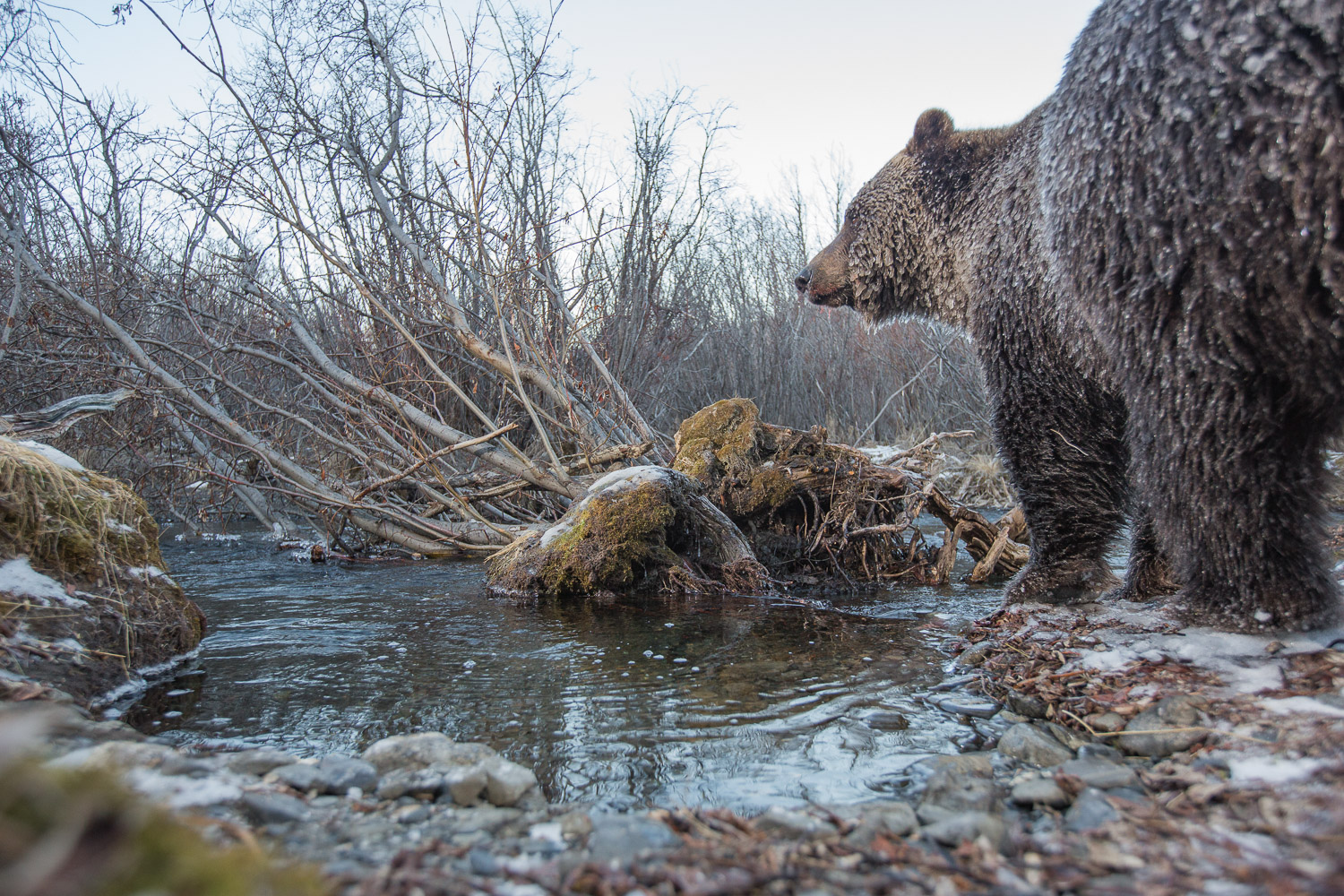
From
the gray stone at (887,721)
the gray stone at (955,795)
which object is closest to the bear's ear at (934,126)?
the gray stone at (887,721)

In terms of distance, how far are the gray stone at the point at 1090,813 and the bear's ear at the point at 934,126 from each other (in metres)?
3.45

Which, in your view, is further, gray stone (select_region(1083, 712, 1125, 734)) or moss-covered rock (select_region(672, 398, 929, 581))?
moss-covered rock (select_region(672, 398, 929, 581))

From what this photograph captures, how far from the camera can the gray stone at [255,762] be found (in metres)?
1.97

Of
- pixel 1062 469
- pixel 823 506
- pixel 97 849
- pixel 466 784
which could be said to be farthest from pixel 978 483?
pixel 97 849

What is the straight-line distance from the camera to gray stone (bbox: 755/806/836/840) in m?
1.69

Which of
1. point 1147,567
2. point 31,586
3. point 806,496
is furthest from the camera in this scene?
point 806,496

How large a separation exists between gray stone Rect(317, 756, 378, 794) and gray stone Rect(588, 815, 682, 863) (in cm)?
59

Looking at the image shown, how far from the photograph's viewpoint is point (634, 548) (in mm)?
5172

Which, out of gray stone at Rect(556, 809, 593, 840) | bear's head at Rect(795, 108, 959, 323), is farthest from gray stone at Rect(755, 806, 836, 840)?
bear's head at Rect(795, 108, 959, 323)

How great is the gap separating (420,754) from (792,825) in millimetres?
953

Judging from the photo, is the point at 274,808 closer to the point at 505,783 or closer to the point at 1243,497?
the point at 505,783

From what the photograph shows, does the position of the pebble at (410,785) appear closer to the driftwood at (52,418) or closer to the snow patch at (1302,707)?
the snow patch at (1302,707)

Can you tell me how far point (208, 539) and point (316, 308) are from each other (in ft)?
8.63

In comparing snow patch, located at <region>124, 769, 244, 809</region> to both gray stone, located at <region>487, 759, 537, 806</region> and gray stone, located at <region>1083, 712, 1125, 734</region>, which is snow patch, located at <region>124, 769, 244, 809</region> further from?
gray stone, located at <region>1083, 712, 1125, 734</region>
